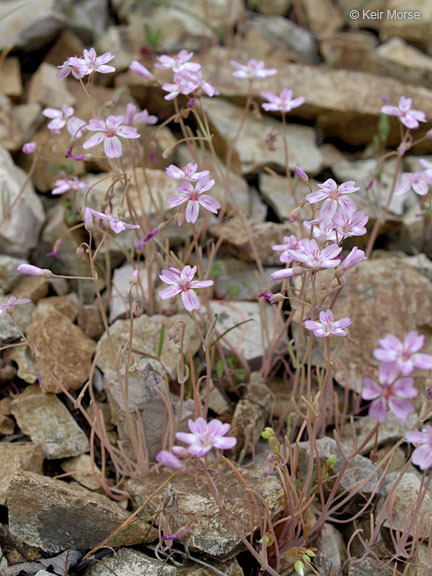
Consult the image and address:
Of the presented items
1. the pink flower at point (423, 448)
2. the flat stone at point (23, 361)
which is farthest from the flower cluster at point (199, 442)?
the flat stone at point (23, 361)

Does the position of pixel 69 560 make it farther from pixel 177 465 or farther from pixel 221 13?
pixel 221 13

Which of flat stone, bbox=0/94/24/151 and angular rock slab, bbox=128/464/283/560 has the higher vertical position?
flat stone, bbox=0/94/24/151

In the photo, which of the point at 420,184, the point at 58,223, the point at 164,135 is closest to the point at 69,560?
the point at 58,223

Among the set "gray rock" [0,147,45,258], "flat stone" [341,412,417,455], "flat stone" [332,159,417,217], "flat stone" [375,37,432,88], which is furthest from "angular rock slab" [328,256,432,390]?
"flat stone" [375,37,432,88]

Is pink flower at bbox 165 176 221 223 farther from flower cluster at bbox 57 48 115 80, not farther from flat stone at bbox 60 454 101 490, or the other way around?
flat stone at bbox 60 454 101 490

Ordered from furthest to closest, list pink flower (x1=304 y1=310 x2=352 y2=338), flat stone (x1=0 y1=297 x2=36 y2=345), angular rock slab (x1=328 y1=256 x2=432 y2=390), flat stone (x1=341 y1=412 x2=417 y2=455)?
1. angular rock slab (x1=328 y1=256 x2=432 y2=390)
2. flat stone (x1=0 y1=297 x2=36 y2=345)
3. flat stone (x1=341 y1=412 x2=417 y2=455)
4. pink flower (x1=304 y1=310 x2=352 y2=338)

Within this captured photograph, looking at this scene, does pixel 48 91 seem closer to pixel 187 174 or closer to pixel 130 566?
pixel 187 174

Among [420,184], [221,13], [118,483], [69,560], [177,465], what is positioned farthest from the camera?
[221,13]
